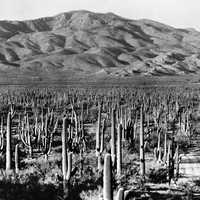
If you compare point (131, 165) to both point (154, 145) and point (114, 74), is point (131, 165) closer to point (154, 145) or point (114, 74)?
point (154, 145)

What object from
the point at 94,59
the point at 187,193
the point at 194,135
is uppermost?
the point at 187,193

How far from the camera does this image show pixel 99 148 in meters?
24.1

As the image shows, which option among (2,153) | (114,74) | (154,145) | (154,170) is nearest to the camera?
(154,170)

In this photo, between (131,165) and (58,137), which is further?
(58,137)

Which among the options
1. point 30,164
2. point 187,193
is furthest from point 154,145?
point 187,193

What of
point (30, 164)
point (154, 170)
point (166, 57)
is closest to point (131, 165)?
point (154, 170)

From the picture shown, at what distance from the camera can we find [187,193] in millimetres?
17203

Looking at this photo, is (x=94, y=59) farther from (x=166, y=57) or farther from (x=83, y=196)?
(x=83, y=196)

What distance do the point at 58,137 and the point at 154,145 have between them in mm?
7015

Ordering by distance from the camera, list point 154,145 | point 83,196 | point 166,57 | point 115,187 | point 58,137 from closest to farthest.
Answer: point 83,196 → point 115,187 → point 154,145 → point 58,137 → point 166,57

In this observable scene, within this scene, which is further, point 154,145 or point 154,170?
point 154,145

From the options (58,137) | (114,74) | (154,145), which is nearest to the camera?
(154,145)

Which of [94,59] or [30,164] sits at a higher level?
[30,164]

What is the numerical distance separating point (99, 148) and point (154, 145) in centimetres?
620
